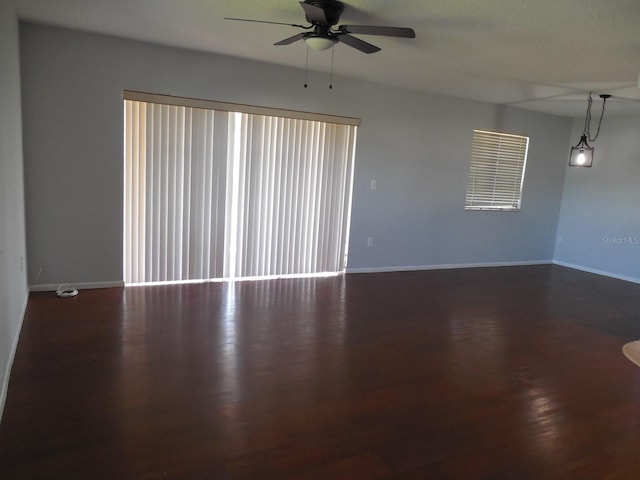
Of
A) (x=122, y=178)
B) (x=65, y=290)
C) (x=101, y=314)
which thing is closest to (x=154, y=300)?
(x=101, y=314)

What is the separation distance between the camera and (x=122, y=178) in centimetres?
425

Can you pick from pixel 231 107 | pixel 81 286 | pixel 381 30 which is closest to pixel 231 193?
pixel 231 107

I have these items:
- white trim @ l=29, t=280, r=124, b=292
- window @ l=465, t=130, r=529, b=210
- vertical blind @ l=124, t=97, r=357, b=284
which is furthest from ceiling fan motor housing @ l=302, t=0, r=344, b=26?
window @ l=465, t=130, r=529, b=210

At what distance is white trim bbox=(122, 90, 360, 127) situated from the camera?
4.19 meters

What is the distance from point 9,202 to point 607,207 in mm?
7421

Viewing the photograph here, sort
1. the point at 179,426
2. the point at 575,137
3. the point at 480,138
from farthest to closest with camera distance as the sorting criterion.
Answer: the point at 575,137 < the point at 480,138 < the point at 179,426

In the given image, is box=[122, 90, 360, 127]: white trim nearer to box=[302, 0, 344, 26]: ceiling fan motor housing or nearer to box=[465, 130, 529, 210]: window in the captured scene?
box=[302, 0, 344, 26]: ceiling fan motor housing

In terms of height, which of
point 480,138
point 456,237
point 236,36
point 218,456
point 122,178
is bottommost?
point 218,456

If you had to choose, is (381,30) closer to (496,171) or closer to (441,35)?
(441,35)

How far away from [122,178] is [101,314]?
1.36 m

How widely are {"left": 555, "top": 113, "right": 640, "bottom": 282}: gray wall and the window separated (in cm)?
104

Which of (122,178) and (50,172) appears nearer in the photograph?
(50,172)

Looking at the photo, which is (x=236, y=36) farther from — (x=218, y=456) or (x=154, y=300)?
(x=218, y=456)

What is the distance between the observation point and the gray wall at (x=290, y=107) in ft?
12.9
